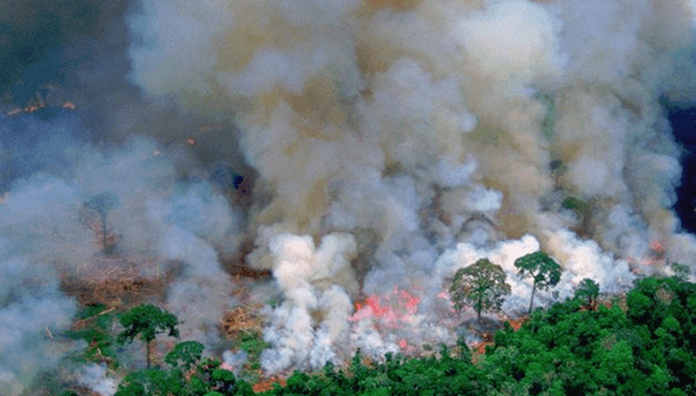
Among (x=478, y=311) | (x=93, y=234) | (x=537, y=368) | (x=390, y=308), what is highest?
(x=93, y=234)

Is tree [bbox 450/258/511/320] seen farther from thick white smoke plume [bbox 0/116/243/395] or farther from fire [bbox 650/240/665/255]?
fire [bbox 650/240/665/255]

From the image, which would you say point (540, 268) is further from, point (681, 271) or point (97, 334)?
point (97, 334)

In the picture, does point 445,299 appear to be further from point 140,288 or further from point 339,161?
point 140,288

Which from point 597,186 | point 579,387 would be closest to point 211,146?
point 597,186

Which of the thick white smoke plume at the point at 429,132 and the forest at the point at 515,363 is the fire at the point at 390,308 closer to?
the thick white smoke plume at the point at 429,132

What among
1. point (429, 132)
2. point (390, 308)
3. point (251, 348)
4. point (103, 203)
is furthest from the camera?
point (429, 132)

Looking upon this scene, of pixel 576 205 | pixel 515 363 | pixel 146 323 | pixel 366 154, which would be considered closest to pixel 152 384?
pixel 146 323
